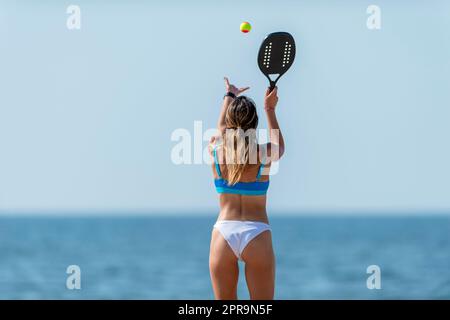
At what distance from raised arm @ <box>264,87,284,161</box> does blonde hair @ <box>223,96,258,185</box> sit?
142mm

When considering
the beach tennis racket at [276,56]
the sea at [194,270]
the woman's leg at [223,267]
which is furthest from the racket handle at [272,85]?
the sea at [194,270]

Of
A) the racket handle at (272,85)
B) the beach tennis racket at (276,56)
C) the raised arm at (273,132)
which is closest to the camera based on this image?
the raised arm at (273,132)

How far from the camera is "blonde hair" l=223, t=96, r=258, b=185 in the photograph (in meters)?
6.06

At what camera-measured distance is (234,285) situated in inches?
246

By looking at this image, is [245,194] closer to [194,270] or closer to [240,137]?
[240,137]

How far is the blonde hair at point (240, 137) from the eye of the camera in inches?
Answer: 239

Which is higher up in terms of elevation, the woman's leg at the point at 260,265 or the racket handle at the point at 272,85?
the racket handle at the point at 272,85

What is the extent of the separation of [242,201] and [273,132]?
52 centimetres

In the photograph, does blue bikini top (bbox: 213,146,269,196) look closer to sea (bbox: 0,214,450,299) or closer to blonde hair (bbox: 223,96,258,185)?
blonde hair (bbox: 223,96,258,185)

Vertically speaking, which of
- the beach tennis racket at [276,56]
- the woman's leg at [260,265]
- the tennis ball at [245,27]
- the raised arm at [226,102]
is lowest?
the woman's leg at [260,265]

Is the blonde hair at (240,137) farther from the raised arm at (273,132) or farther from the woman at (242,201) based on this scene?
the raised arm at (273,132)

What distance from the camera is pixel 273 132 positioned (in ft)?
20.5

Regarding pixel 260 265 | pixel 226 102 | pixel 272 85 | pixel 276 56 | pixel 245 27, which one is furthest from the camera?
pixel 245 27

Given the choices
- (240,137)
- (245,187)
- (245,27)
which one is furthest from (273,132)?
(245,27)
